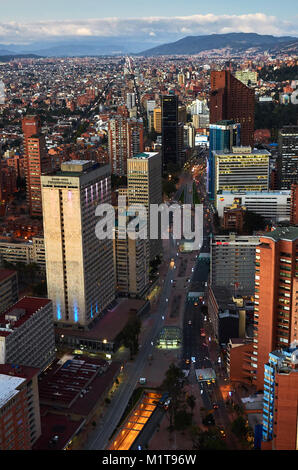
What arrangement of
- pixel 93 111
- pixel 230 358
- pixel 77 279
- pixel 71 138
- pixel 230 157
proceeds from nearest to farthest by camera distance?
pixel 230 358 → pixel 77 279 → pixel 230 157 → pixel 71 138 → pixel 93 111

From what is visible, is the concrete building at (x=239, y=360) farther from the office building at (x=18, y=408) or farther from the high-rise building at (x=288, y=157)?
the high-rise building at (x=288, y=157)

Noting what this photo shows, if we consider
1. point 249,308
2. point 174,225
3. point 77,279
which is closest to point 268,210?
point 174,225

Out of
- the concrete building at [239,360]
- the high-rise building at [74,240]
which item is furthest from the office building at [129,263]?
the concrete building at [239,360]

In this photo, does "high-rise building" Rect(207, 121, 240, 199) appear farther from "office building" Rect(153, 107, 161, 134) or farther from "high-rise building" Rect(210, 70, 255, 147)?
"office building" Rect(153, 107, 161, 134)

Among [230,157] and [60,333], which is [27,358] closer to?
[60,333]

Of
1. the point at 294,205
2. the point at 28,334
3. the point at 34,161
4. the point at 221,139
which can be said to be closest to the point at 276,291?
the point at 28,334
